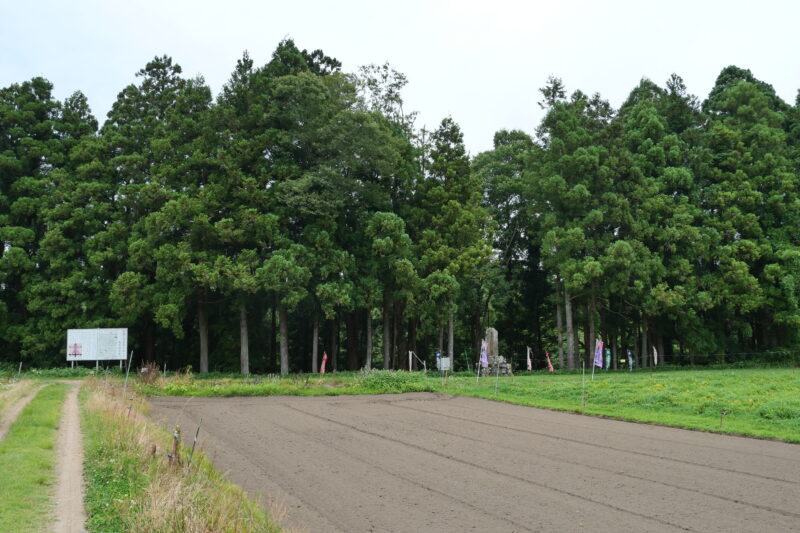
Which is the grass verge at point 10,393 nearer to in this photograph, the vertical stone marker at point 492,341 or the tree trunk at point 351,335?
the tree trunk at point 351,335

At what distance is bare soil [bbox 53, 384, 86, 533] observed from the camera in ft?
19.5

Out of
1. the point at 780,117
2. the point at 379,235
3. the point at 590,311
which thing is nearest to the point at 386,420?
the point at 379,235

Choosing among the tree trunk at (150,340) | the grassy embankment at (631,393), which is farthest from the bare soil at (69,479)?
the tree trunk at (150,340)

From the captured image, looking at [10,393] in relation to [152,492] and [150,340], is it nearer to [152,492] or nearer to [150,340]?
[152,492]

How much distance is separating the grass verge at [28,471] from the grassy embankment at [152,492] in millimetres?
482

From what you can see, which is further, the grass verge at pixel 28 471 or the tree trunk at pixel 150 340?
the tree trunk at pixel 150 340

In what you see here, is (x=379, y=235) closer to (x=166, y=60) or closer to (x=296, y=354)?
(x=296, y=354)

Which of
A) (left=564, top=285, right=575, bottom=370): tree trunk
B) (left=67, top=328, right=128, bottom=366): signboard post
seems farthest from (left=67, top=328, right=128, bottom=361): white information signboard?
(left=564, top=285, right=575, bottom=370): tree trunk

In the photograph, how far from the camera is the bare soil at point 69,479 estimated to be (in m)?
5.95

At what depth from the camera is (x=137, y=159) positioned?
1326 inches

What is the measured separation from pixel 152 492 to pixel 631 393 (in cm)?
1638

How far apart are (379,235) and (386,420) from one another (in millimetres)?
18244

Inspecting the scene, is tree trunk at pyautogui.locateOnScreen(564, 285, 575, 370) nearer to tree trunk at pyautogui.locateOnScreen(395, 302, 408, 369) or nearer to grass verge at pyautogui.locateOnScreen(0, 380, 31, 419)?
tree trunk at pyautogui.locateOnScreen(395, 302, 408, 369)

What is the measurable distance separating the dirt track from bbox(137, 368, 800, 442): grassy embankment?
1451 millimetres
